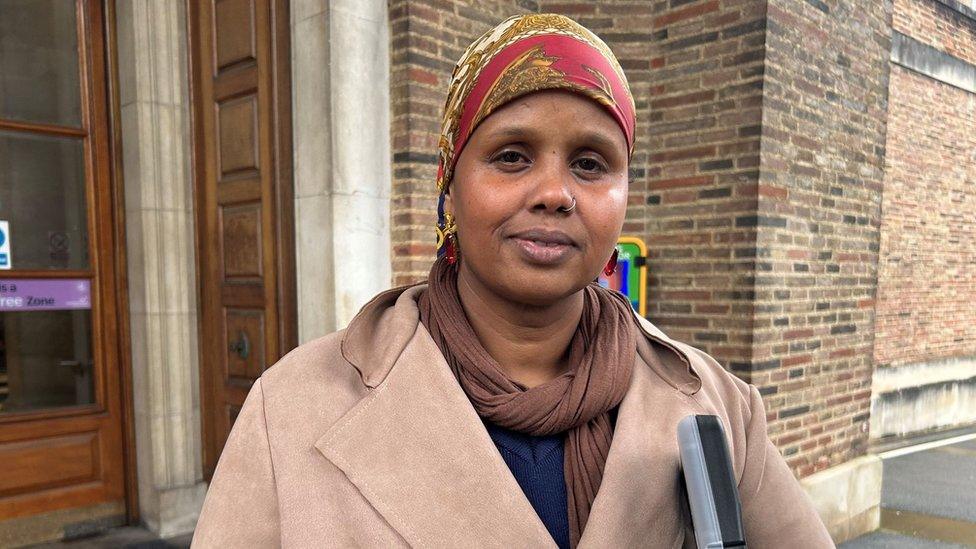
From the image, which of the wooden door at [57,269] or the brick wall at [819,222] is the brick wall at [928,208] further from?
the wooden door at [57,269]

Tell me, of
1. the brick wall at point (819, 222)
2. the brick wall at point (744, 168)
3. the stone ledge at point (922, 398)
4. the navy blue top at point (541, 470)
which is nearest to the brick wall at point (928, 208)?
the stone ledge at point (922, 398)

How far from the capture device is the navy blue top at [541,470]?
1.22 m

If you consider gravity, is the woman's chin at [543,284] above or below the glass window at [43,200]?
below

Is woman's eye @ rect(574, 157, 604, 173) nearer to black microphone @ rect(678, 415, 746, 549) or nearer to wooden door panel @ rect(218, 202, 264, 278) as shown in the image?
black microphone @ rect(678, 415, 746, 549)

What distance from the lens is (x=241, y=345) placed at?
4.06m

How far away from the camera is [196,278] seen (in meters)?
4.33

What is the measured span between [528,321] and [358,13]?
2.91 metres

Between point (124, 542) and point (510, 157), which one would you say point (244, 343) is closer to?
point (124, 542)

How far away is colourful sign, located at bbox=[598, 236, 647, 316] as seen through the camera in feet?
15.1

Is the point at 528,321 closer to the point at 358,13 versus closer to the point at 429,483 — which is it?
the point at 429,483

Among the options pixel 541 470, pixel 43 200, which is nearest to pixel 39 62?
→ pixel 43 200

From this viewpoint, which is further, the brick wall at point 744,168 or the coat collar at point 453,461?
the brick wall at point 744,168

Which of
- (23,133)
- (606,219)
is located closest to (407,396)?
(606,219)

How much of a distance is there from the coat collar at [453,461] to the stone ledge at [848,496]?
430 centimetres
